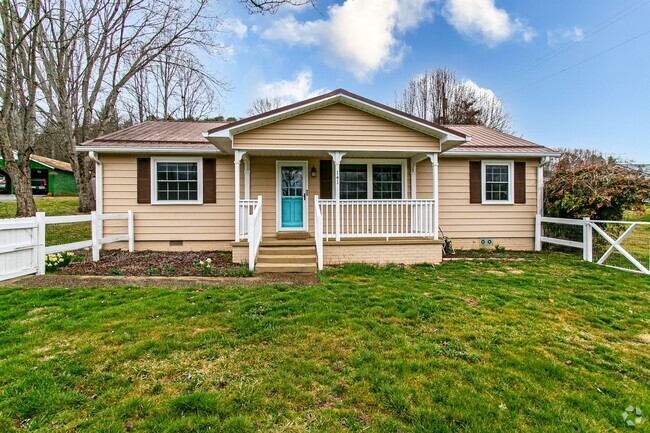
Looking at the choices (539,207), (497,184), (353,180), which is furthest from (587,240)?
(353,180)

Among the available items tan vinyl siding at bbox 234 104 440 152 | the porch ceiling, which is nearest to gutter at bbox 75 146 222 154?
the porch ceiling

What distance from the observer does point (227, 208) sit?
8.70 meters

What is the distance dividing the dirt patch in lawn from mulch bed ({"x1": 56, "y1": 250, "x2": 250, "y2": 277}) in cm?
42

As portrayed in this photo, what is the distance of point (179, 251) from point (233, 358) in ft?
21.3

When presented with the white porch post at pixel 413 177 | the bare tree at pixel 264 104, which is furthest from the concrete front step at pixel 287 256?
the bare tree at pixel 264 104

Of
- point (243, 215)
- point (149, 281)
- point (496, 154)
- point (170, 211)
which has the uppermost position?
point (496, 154)

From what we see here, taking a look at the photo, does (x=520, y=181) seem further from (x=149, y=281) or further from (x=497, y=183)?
(x=149, y=281)

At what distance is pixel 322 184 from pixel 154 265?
4685 millimetres

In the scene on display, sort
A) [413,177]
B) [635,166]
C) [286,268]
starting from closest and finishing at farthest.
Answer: [286,268]
[413,177]
[635,166]

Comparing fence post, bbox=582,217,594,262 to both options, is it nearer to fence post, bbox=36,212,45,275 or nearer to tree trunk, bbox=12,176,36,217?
fence post, bbox=36,212,45,275

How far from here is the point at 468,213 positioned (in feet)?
29.9

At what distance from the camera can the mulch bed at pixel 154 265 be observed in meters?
6.07

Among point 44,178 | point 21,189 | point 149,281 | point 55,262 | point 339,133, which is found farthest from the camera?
point 44,178

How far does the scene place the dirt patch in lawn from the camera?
508 centimetres
